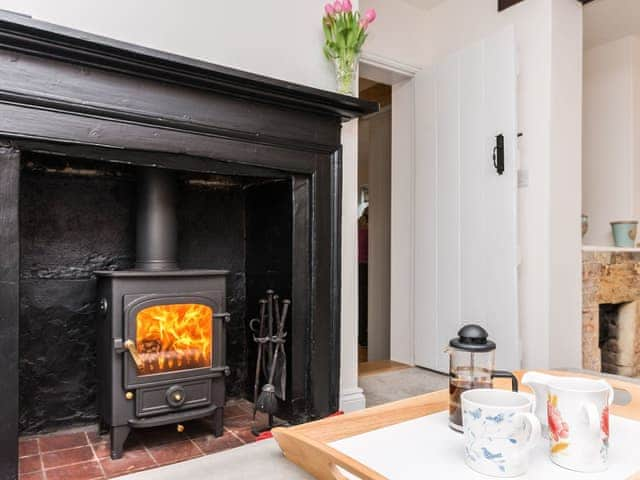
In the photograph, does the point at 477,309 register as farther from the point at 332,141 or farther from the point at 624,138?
the point at 624,138

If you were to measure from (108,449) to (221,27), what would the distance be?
193cm

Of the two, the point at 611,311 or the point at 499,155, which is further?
the point at 611,311

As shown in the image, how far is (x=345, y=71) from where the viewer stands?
242cm

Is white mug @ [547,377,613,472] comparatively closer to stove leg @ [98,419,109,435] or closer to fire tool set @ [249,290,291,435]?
fire tool set @ [249,290,291,435]

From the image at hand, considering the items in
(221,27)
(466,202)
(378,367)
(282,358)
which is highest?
(221,27)

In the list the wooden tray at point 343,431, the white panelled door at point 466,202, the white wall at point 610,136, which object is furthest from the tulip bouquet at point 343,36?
the white wall at point 610,136

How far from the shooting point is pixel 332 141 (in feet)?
7.79

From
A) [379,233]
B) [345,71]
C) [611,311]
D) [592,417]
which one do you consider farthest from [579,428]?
[379,233]

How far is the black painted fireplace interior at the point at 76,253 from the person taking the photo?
6.93ft

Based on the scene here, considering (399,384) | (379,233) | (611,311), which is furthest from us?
(379,233)

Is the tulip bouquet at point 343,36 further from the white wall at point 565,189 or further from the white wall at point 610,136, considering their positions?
the white wall at point 610,136

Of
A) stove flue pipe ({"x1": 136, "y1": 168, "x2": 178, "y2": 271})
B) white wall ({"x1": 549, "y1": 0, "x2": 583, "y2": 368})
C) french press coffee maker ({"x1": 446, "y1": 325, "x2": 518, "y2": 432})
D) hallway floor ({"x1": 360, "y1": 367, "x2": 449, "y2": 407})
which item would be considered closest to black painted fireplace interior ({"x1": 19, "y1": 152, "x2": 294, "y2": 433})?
stove flue pipe ({"x1": 136, "y1": 168, "x2": 178, "y2": 271})

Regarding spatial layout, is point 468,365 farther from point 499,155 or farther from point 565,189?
point 565,189

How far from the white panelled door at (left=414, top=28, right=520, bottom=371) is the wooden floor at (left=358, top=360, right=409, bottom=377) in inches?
6.6
